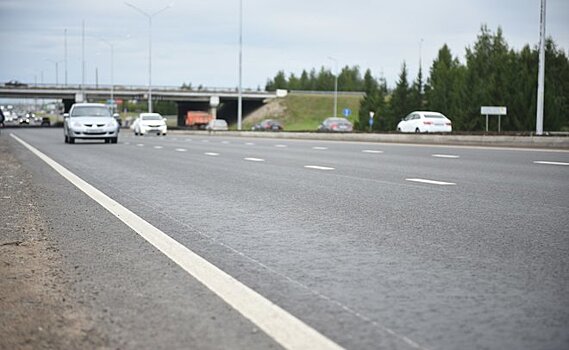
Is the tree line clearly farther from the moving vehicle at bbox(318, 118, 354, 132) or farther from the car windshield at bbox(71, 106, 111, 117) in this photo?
the car windshield at bbox(71, 106, 111, 117)

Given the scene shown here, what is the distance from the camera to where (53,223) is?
8664 millimetres

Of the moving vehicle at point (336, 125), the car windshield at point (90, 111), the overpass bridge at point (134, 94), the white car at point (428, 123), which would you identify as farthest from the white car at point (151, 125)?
the overpass bridge at point (134, 94)

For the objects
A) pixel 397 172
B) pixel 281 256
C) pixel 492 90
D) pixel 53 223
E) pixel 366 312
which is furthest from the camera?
pixel 492 90

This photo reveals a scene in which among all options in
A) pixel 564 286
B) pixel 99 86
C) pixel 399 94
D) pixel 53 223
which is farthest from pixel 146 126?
pixel 99 86

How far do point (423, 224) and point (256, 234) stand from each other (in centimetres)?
171

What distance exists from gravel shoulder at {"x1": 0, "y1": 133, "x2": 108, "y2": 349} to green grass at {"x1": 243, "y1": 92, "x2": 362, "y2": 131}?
114 m

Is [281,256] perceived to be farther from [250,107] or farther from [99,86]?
[250,107]

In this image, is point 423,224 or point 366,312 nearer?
point 366,312

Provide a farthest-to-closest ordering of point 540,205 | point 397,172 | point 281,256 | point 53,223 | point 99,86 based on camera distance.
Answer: point 99,86, point 397,172, point 540,205, point 53,223, point 281,256

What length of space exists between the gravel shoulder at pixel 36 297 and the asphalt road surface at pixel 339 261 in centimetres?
13

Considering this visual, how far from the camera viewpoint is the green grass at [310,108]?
413ft

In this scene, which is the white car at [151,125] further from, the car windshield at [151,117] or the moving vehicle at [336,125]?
the moving vehicle at [336,125]

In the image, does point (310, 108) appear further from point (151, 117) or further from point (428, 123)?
point (428, 123)

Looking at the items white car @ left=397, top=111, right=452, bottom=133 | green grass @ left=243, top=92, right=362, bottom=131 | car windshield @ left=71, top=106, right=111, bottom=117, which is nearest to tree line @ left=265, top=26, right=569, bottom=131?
white car @ left=397, top=111, right=452, bottom=133
